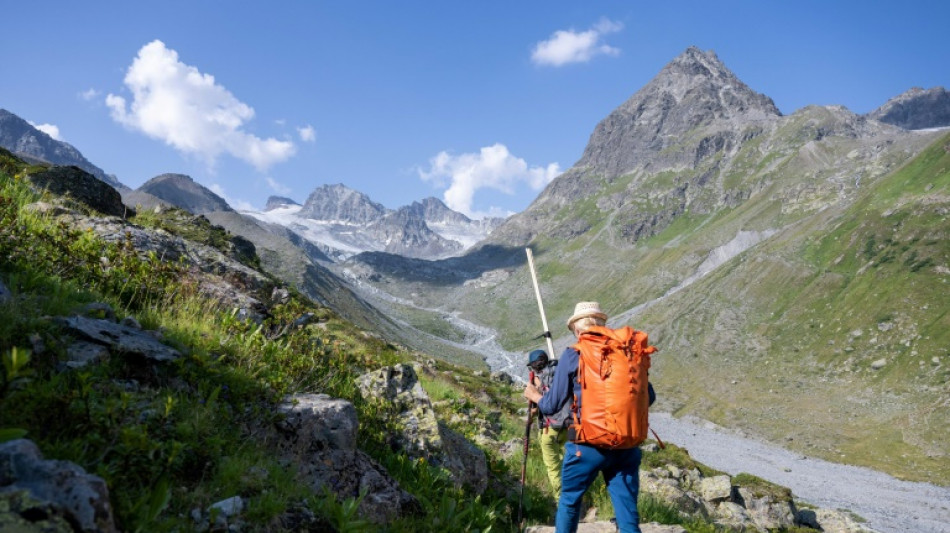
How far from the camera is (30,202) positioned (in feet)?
29.1

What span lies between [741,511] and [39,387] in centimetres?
2353

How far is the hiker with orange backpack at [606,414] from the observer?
6066mm

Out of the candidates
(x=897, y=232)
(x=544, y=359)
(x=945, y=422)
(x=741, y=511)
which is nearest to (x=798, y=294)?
(x=897, y=232)

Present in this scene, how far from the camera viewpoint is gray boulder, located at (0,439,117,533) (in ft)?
9.93

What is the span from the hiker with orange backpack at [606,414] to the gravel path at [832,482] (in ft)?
204

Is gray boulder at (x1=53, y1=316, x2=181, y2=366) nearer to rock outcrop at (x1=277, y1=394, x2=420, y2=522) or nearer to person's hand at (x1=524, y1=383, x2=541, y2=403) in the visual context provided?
rock outcrop at (x1=277, y1=394, x2=420, y2=522)

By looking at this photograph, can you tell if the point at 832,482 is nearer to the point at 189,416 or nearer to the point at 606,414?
the point at 606,414

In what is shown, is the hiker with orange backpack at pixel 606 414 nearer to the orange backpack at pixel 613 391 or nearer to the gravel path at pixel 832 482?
the orange backpack at pixel 613 391

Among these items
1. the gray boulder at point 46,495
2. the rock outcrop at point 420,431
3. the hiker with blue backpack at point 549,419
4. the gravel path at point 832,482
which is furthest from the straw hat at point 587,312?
the gravel path at point 832,482

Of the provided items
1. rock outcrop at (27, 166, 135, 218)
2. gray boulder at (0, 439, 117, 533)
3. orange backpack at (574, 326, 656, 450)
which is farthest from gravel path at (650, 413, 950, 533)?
rock outcrop at (27, 166, 135, 218)

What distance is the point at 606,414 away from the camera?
19.9 feet

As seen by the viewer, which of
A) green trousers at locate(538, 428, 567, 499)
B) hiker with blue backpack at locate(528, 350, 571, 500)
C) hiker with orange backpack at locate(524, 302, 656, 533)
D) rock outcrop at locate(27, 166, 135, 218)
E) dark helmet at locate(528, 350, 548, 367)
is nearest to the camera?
hiker with orange backpack at locate(524, 302, 656, 533)

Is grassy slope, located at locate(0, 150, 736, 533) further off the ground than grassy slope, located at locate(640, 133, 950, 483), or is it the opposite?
grassy slope, located at locate(640, 133, 950, 483)

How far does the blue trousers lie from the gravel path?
6207 centimetres
